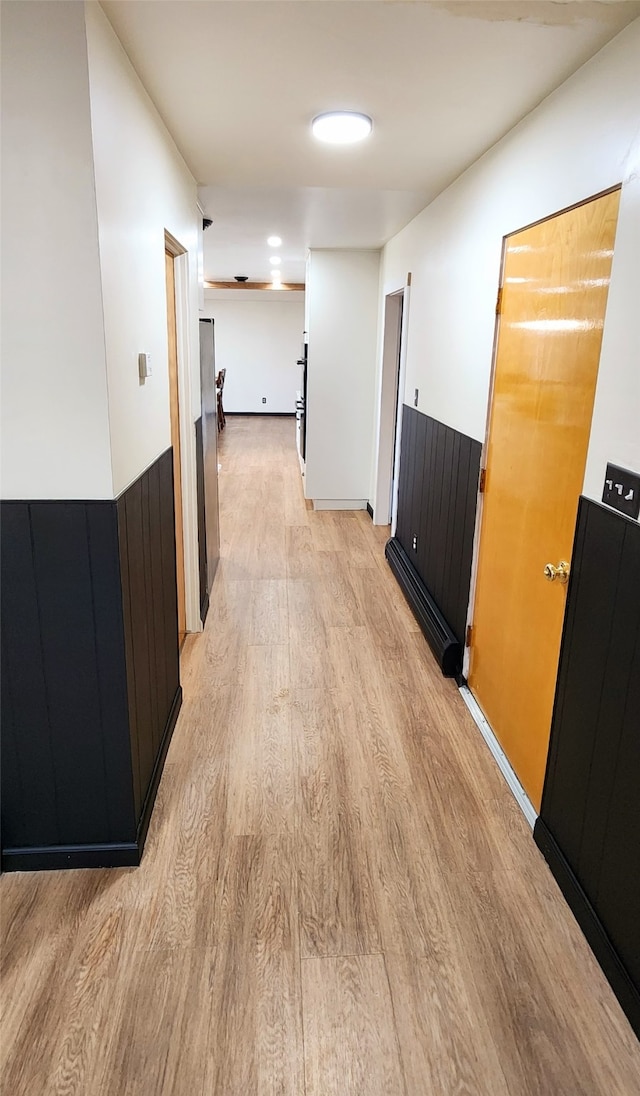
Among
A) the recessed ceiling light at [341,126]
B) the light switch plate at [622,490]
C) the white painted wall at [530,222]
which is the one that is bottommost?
the light switch plate at [622,490]

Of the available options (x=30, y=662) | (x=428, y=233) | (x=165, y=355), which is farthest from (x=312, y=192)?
(x=30, y=662)

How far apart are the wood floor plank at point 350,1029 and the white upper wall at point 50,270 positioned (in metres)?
1.37

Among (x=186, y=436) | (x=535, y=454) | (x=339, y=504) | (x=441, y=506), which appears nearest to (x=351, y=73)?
(x=535, y=454)

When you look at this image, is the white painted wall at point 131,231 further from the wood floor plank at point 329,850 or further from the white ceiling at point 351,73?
the wood floor plank at point 329,850

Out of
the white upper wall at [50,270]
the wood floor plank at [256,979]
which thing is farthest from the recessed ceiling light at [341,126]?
the wood floor plank at [256,979]

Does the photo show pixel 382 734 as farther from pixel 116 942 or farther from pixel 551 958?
pixel 116 942

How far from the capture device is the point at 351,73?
188cm

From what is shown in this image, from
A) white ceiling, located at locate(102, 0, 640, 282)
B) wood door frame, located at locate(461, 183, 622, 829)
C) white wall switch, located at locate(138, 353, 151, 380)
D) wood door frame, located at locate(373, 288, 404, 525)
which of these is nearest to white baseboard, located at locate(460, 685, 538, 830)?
wood door frame, located at locate(461, 183, 622, 829)

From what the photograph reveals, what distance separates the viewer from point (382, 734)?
2.72m

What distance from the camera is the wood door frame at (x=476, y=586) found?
2.20m

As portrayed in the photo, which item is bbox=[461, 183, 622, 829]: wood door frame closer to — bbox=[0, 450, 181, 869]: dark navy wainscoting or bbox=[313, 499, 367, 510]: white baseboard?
bbox=[0, 450, 181, 869]: dark navy wainscoting

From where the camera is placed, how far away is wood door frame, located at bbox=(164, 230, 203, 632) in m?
3.05

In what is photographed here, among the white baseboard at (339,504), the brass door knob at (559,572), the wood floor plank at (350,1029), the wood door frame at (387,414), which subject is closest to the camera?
the wood floor plank at (350,1029)

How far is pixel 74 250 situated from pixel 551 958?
216 cm
